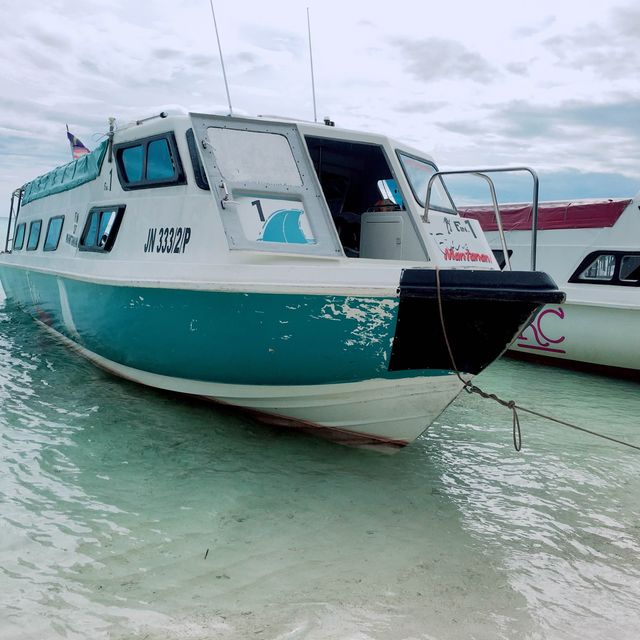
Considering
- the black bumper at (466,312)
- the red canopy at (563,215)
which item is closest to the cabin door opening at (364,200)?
the black bumper at (466,312)

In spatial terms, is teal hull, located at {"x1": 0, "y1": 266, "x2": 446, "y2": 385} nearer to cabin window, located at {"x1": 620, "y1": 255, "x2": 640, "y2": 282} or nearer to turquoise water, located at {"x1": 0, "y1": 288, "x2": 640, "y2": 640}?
turquoise water, located at {"x1": 0, "y1": 288, "x2": 640, "y2": 640}

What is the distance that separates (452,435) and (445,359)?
1.65 meters

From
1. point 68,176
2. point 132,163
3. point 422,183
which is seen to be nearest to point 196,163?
point 132,163

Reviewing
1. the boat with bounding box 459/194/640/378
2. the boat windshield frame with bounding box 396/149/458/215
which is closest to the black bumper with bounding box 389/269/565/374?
the boat windshield frame with bounding box 396/149/458/215

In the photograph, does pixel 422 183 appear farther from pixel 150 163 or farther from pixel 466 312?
pixel 150 163

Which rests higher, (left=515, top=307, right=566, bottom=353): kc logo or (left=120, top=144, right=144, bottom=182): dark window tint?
(left=120, top=144, right=144, bottom=182): dark window tint

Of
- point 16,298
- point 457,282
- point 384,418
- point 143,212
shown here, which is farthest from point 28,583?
point 16,298

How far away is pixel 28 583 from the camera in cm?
302

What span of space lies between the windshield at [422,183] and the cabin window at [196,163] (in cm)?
185

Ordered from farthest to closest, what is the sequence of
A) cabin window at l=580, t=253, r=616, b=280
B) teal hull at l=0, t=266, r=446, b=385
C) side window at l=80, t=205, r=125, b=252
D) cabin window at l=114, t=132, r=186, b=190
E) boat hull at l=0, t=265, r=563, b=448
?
1. cabin window at l=580, t=253, r=616, b=280
2. side window at l=80, t=205, r=125, b=252
3. cabin window at l=114, t=132, r=186, b=190
4. teal hull at l=0, t=266, r=446, b=385
5. boat hull at l=0, t=265, r=563, b=448

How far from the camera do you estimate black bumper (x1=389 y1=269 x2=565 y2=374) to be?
3.79 m

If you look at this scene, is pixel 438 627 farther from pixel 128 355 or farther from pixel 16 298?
pixel 16 298

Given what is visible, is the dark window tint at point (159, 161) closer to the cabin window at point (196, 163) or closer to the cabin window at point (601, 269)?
the cabin window at point (196, 163)

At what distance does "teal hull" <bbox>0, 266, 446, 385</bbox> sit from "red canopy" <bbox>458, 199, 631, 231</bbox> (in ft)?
18.6
